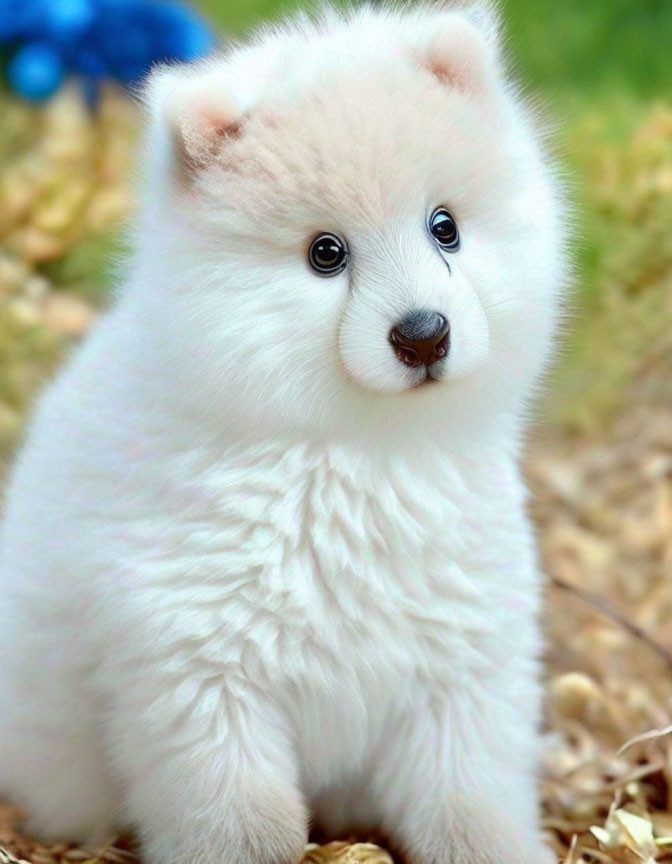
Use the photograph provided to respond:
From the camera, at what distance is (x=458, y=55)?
197 centimetres

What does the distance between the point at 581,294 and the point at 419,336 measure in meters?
2.33

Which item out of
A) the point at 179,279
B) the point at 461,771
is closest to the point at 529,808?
the point at 461,771

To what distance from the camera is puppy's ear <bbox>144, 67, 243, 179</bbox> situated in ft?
6.19

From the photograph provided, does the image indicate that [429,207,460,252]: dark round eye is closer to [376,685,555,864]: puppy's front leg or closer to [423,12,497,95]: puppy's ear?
[423,12,497,95]: puppy's ear

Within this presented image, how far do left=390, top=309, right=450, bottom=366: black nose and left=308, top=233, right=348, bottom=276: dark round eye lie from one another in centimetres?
13

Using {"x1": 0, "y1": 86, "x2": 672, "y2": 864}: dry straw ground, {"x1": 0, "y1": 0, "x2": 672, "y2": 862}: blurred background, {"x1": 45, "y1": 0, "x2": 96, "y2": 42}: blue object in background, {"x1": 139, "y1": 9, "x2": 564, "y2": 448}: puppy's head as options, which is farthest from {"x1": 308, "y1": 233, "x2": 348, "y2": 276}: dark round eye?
{"x1": 45, "y1": 0, "x2": 96, "y2": 42}: blue object in background

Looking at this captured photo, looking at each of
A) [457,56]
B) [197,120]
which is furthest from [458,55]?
[197,120]

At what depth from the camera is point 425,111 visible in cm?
188

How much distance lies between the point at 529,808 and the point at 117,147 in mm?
2855

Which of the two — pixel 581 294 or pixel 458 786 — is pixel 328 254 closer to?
pixel 458 786

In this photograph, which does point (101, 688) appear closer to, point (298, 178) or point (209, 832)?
point (209, 832)

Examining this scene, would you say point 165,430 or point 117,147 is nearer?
point 165,430

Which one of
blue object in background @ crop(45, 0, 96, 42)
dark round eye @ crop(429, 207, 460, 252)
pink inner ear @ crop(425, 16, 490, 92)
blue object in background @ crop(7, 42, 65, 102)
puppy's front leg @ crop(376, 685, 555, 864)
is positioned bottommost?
puppy's front leg @ crop(376, 685, 555, 864)

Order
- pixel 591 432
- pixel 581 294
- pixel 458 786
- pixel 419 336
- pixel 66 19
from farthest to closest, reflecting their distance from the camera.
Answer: pixel 66 19
pixel 581 294
pixel 591 432
pixel 458 786
pixel 419 336
